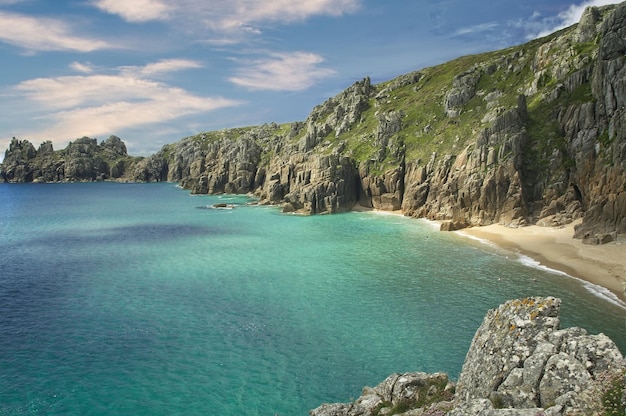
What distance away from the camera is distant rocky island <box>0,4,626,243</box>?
70312 millimetres

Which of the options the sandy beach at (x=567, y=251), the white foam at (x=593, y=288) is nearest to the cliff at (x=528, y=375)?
the sandy beach at (x=567, y=251)

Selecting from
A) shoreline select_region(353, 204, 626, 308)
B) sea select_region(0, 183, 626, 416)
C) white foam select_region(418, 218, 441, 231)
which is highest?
white foam select_region(418, 218, 441, 231)

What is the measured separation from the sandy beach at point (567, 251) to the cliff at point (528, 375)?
29.9 metres

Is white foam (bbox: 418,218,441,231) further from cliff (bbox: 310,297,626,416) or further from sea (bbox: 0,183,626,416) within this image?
cliff (bbox: 310,297,626,416)

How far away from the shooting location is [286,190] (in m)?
140

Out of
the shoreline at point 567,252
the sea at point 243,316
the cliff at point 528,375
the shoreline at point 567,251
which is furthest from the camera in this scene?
the shoreline at point 567,251

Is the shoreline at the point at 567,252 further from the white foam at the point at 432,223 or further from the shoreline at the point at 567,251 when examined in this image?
the white foam at the point at 432,223

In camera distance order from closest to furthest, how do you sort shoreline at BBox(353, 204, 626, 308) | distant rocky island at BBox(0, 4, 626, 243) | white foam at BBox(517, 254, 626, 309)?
1. white foam at BBox(517, 254, 626, 309)
2. shoreline at BBox(353, 204, 626, 308)
3. distant rocky island at BBox(0, 4, 626, 243)

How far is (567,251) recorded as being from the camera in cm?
5869

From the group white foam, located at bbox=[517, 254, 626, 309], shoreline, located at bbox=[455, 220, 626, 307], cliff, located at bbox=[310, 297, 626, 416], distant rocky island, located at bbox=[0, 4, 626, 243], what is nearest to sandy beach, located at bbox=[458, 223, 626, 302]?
shoreline, located at bbox=[455, 220, 626, 307]

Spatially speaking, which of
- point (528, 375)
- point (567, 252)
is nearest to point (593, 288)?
point (567, 252)

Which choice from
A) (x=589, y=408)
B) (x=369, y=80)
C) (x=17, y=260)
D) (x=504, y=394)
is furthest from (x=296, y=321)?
(x=369, y=80)

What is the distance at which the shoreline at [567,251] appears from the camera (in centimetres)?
4716

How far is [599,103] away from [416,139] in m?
51.8
